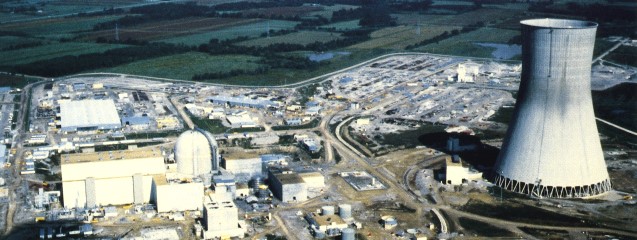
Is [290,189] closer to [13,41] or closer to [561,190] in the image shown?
[561,190]

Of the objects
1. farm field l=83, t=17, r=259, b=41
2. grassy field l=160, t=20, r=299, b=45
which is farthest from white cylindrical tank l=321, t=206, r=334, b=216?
farm field l=83, t=17, r=259, b=41

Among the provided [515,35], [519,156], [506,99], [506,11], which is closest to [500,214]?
[519,156]

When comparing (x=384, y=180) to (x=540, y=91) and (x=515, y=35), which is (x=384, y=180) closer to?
(x=540, y=91)

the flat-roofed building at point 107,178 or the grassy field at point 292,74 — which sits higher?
the grassy field at point 292,74

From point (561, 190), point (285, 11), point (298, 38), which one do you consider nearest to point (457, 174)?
point (561, 190)

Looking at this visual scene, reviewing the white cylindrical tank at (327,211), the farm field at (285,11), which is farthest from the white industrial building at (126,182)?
the farm field at (285,11)

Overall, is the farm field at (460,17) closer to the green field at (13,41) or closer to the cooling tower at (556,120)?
the green field at (13,41)

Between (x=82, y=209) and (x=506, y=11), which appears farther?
(x=506, y=11)
